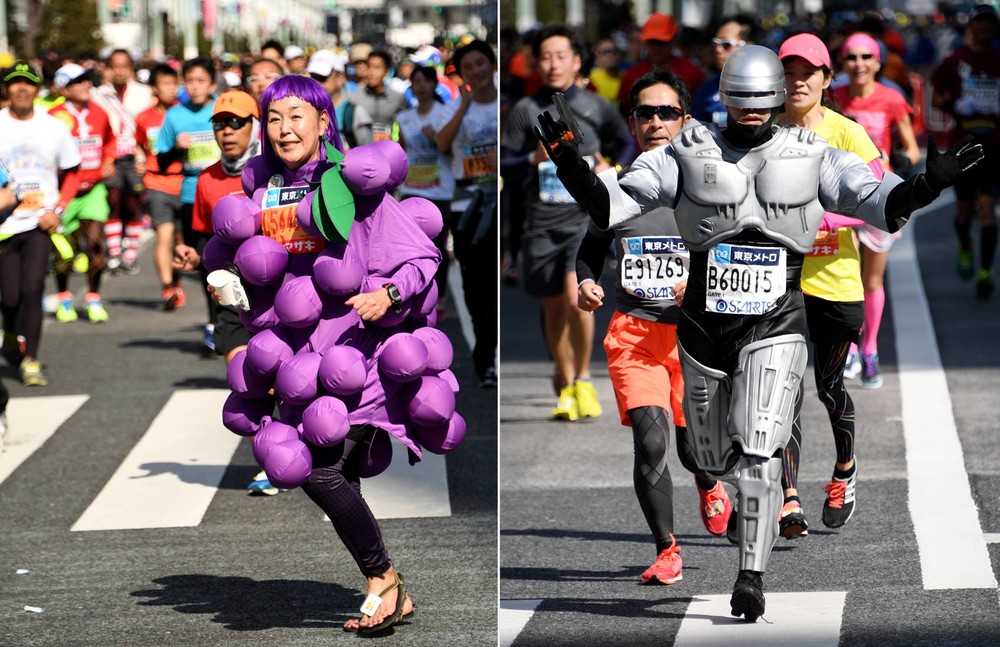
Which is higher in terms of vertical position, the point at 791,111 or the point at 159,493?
the point at 791,111

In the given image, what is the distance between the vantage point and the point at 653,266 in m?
6.77

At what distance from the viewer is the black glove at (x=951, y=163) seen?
5356 mm

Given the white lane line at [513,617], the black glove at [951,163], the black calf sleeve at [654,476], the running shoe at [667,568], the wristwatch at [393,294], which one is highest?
the black glove at [951,163]

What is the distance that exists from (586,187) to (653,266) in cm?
120

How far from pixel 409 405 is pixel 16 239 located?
635 centimetres

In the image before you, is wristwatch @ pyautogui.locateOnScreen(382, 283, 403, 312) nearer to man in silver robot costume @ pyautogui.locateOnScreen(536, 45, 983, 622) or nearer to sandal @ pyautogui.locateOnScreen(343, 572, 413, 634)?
man in silver robot costume @ pyautogui.locateOnScreen(536, 45, 983, 622)

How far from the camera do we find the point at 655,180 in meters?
5.75

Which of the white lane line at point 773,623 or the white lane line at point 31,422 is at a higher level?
the white lane line at point 773,623

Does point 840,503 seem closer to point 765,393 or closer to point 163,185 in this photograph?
point 765,393

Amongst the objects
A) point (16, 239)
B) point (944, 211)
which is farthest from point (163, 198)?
point (944, 211)

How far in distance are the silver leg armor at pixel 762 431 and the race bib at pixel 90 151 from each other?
9635mm

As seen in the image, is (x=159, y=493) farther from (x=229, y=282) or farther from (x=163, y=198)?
(x=163, y=198)

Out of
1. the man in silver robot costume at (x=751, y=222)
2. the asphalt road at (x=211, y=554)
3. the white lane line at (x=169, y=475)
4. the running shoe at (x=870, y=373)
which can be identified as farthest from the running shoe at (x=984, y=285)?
the man in silver robot costume at (x=751, y=222)

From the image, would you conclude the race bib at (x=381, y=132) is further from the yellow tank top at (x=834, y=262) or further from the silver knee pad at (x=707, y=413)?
the silver knee pad at (x=707, y=413)
